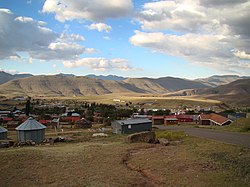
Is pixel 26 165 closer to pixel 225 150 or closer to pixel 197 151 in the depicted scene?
pixel 197 151

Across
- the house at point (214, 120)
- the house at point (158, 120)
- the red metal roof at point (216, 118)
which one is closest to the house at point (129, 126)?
the house at point (214, 120)

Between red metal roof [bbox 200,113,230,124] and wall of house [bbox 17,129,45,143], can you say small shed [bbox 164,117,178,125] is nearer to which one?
red metal roof [bbox 200,113,230,124]

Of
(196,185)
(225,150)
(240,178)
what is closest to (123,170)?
(196,185)

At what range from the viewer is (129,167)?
62.1 ft

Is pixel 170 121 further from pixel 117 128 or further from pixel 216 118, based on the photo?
pixel 117 128

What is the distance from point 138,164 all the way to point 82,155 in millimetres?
5468

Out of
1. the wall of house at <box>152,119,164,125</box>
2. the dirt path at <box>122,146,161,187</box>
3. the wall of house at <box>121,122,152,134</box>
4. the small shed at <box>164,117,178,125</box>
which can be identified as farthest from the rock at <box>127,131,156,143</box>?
the wall of house at <box>152,119,164,125</box>

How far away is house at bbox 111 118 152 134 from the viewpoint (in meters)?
50.7

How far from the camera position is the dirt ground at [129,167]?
15414mm

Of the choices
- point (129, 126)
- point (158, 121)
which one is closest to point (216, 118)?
point (158, 121)

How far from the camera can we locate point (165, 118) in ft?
244

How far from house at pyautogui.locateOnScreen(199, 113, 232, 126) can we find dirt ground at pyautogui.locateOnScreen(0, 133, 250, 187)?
4371 centimetres

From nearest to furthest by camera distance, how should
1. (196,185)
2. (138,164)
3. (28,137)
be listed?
1. (196,185)
2. (138,164)
3. (28,137)

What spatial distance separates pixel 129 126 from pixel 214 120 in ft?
84.6
